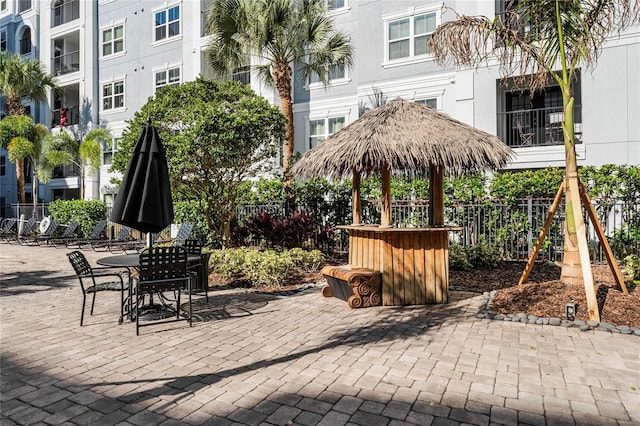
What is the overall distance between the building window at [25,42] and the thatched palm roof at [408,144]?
3340cm

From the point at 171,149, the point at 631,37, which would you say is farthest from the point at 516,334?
the point at 631,37

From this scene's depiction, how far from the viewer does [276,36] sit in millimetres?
14891

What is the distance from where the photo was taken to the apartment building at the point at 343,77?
1446 centimetres

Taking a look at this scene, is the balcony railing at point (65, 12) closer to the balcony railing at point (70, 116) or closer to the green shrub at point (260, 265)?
the balcony railing at point (70, 116)

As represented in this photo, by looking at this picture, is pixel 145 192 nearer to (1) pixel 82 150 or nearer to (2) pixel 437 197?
(2) pixel 437 197

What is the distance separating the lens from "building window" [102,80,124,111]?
2677 cm

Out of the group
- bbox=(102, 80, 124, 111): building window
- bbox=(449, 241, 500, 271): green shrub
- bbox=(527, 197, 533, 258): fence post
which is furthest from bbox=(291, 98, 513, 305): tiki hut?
bbox=(102, 80, 124, 111): building window

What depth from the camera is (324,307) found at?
739 centimetres

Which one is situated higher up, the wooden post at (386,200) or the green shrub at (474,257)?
the wooden post at (386,200)

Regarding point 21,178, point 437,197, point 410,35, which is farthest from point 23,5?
point 437,197

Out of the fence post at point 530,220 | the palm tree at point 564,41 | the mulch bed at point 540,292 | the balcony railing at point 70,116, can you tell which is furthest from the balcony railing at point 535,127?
the balcony railing at point 70,116

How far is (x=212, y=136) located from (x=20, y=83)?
22597mm

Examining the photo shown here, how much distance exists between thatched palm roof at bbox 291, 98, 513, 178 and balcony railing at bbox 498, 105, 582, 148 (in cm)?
933

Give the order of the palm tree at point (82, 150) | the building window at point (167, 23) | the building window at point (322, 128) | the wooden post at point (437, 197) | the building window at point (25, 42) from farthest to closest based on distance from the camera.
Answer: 1. the building window at point (25, 42)
2. the building window at point (167, 23)
3. the palm tree at point (82, 150)
4. the building window at point (322, 128)
5. the wooden post at point (437, 197)
